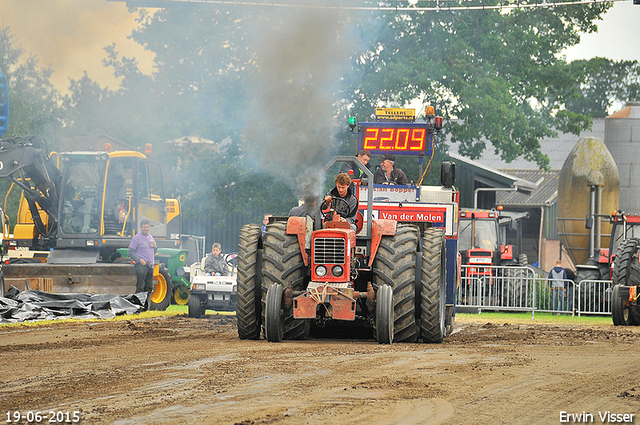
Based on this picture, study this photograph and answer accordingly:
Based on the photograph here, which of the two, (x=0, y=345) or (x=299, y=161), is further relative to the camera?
(x=299, y=161)

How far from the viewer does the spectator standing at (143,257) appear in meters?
17.5

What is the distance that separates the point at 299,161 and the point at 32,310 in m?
10.9

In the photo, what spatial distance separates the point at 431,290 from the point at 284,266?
1745mm

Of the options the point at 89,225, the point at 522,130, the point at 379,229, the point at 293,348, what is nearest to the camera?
the point at 293,348

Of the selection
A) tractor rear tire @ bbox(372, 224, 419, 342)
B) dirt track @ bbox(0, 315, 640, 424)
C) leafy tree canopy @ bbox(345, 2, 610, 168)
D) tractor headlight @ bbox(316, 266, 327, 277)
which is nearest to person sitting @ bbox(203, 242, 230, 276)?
dirt track @ bbox(0, 315, 640, 424)

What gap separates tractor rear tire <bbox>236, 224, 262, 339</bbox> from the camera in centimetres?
1030

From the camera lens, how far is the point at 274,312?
9.73m

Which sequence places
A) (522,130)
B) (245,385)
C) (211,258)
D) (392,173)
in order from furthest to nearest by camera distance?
(522,130) → (211,258) → (392,173) → (245,385)

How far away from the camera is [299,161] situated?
79.8 feet

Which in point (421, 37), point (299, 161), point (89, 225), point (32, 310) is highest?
point (421, 37)

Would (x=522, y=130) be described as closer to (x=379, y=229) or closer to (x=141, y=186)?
(x=141, y=186)

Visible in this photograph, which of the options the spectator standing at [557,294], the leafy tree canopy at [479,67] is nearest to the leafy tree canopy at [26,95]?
the leafy tree canopy at [479,67]

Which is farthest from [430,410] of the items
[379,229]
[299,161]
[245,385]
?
[299,161]

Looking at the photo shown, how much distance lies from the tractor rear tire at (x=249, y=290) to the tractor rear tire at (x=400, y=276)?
4.60ft
